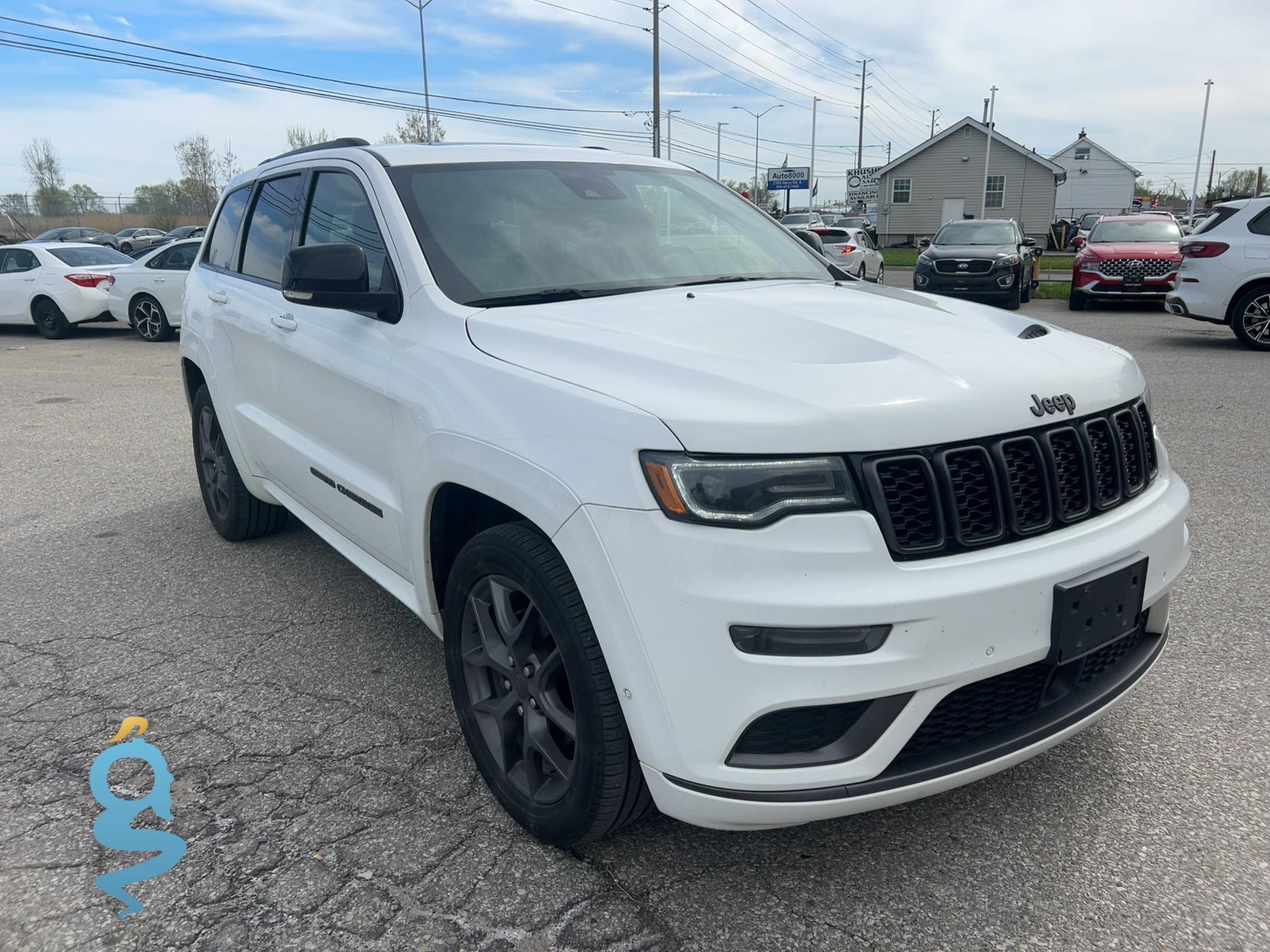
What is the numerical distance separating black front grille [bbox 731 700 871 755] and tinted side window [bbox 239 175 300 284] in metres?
2.96

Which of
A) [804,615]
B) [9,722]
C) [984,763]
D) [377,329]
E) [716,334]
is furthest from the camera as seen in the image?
[9,722]

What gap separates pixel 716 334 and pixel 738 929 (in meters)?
1.44

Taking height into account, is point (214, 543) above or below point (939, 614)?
below

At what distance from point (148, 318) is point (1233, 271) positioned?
A: 1508 centimetres

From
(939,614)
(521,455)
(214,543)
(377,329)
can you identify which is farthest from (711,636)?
(214,543)

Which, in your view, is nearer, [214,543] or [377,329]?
[377,329]

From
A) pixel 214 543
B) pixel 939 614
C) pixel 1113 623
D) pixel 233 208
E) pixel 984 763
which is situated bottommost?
pixel 214 543

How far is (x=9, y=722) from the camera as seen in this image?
3301mm

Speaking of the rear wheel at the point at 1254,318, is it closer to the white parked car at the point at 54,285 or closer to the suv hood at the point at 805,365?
the suv hood at the point at 805,365

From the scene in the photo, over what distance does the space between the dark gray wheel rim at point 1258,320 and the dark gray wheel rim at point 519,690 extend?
12.0 meters

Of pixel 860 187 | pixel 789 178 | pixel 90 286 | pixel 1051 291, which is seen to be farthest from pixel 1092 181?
pixel 90 286

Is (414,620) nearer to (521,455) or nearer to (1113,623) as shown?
(521,455)

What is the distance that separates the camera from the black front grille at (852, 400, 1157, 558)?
80.0 inches

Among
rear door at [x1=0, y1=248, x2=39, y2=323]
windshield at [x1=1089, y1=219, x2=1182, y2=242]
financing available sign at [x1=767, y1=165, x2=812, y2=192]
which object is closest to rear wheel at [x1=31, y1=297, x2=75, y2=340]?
rear door at [x1=0, y1=248, x2=39, y2=323]
